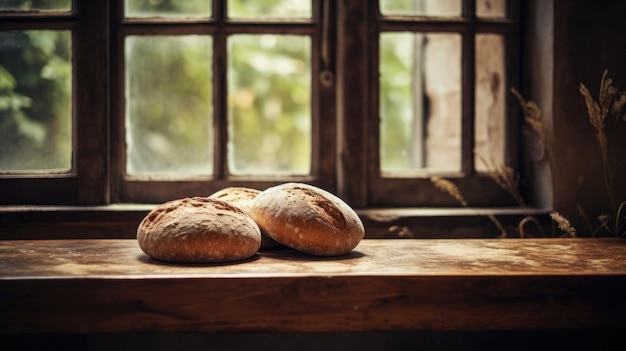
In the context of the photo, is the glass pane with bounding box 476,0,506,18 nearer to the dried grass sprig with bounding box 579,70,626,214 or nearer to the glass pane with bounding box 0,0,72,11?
the dried grass sprig with bounding box 579,70,626,214

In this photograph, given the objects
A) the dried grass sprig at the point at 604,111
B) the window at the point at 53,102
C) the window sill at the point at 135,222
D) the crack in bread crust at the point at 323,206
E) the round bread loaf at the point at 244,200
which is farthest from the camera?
the window at the point at 53,102

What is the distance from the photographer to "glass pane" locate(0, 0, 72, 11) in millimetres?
2264

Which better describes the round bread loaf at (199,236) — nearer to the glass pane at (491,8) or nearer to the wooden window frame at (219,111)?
the wooden window frame at (219,111)

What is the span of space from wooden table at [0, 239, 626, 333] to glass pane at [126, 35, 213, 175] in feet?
3.51

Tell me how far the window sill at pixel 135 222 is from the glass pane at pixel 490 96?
1.10 feet

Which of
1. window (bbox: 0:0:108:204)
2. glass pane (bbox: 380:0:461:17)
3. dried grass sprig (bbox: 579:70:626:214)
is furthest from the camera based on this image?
glass pane (bbox: 380:0:461:17)

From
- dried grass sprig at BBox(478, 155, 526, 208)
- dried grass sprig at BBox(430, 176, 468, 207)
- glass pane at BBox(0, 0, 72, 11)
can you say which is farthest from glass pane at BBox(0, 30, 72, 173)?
dried grass sprig at BBox(478, 155, 526, 208)

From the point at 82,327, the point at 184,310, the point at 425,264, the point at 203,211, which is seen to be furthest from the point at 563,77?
the point at 82,327

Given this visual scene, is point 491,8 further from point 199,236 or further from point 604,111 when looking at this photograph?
point 199,236

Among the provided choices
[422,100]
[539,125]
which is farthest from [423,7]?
[539,125]

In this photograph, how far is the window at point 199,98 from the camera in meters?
2.22

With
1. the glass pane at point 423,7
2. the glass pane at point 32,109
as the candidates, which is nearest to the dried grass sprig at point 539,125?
the glass pane at point 423,7

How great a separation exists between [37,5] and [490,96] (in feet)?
6.92

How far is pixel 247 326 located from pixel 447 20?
1.68 meters
